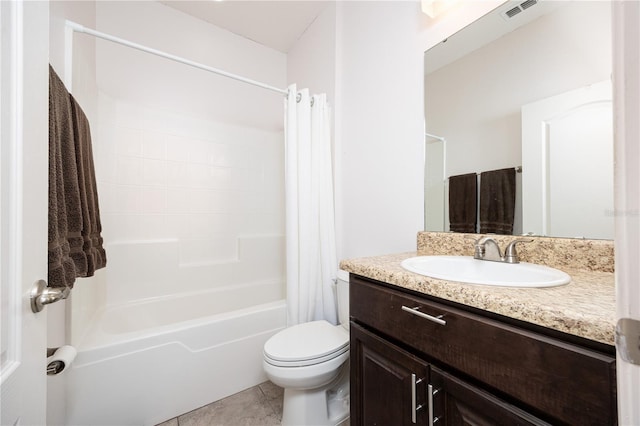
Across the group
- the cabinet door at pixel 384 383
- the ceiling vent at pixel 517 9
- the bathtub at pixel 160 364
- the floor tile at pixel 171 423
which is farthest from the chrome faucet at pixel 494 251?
the floor tile at pixel 171 423

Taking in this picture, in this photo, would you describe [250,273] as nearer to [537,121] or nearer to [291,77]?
[291,77]

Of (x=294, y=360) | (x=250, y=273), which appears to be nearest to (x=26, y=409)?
(x=294, y=360)

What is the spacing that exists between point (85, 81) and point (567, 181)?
7.86 feet

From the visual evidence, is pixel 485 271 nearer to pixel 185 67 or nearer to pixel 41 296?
pixel 41 296

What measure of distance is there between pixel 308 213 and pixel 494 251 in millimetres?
993

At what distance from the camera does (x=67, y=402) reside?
1.14 meters

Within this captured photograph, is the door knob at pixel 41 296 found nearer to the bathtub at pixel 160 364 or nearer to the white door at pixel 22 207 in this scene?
the white door at pixel 22 207

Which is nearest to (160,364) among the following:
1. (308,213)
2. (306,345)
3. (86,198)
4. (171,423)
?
(171,423)

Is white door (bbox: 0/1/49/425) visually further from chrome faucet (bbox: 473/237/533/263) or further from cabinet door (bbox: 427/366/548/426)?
chrome faucet (bbox: 473/237/533/263)

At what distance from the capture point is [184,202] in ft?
6.99

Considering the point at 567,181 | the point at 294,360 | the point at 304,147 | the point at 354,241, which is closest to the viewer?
the point at 567,181

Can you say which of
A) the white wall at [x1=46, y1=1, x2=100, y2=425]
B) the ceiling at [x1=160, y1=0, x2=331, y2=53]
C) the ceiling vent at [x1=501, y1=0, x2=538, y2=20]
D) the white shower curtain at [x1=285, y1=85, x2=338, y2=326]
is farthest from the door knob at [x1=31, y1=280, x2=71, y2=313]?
the ceiling at [x1=160, y1=0, x2=331, y2=53]

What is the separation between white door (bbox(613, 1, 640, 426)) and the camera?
252mm

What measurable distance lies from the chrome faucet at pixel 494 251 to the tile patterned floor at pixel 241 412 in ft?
4.21
